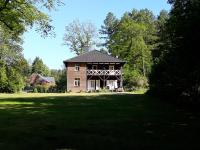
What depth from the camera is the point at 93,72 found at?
78.1m

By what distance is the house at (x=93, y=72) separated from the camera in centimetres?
7769

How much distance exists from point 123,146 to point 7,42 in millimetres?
56143

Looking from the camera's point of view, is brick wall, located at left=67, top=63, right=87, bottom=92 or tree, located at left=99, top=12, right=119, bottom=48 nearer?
brick wall, located at left=67, top=63, right=87, bottom=92

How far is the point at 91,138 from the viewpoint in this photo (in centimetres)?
1319

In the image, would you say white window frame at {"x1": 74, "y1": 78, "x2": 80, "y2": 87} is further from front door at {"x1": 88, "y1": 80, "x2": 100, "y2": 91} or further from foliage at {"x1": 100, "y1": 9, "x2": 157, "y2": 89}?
foliage at {"x1": 100, "y1": 9, "x2": 157, "y2": 89}

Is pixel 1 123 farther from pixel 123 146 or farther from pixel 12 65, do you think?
pixel 12 65

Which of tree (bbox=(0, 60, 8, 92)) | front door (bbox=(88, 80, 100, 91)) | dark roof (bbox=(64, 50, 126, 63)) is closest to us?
tree (bbox=(0, 60, 8, 92))

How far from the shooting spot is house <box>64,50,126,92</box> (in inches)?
3059

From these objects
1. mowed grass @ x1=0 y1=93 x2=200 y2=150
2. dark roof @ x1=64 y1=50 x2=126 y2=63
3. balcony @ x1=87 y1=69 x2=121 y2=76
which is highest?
dark roof @ x1=64 y1=50 x2=126 y2=63

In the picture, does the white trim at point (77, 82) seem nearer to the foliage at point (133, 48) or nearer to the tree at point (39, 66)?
the foliage at point (133, 48)

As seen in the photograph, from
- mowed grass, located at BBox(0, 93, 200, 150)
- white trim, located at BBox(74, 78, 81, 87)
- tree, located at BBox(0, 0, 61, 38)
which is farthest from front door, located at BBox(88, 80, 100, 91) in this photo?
mowed grass, located at BBox(0, 93, 200, 150)

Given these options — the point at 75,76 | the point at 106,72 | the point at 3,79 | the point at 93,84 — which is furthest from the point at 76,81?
the point at 3,79

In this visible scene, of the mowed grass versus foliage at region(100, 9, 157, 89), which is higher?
foliage at region(100, 9, 157, 89)

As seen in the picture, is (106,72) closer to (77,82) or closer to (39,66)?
(77,82)
